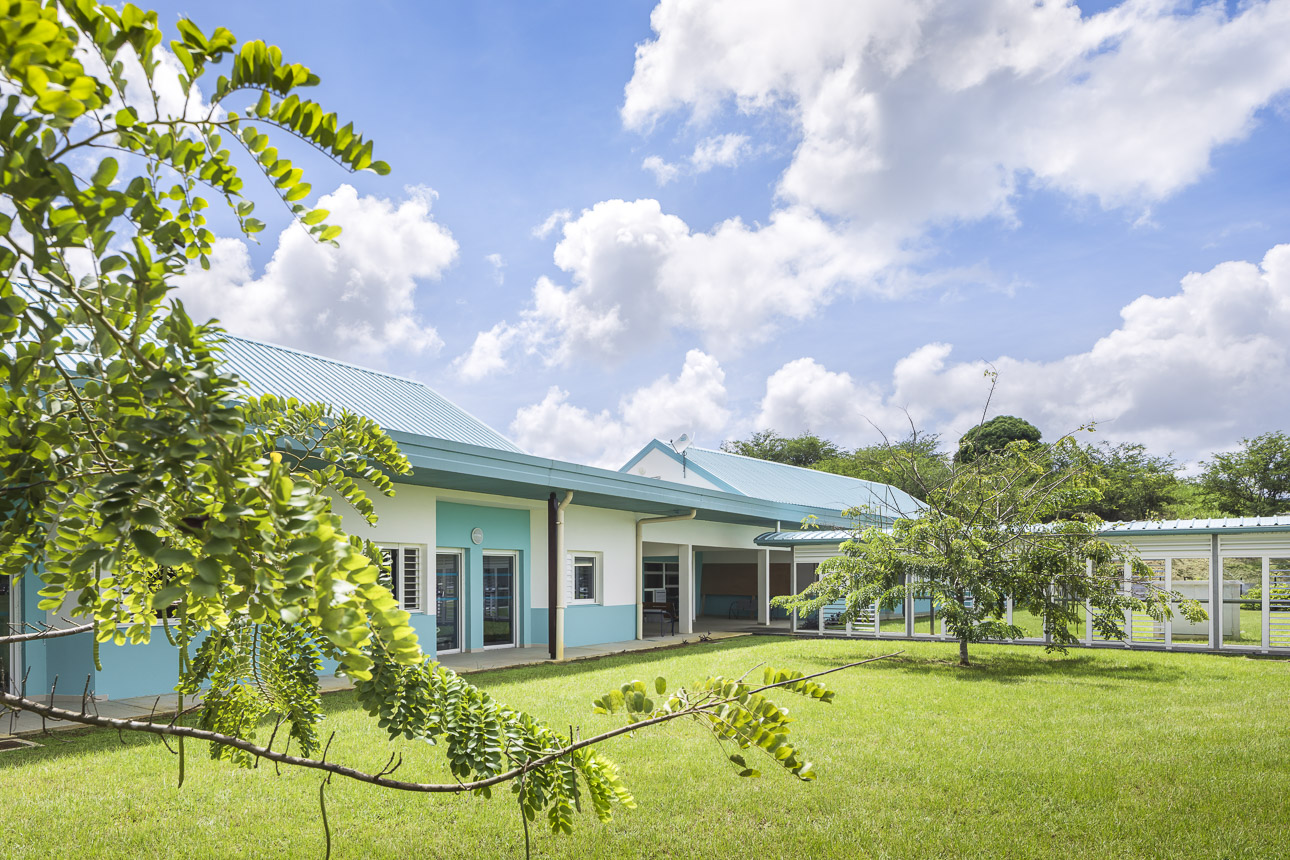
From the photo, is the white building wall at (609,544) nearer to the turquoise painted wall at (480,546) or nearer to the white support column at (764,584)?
the turquoise painted wall at (480,546)

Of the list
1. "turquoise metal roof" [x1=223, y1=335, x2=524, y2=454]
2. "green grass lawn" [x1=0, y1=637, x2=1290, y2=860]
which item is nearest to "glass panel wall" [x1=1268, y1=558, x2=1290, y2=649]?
"green grass lawn" [x1=0, y1=637, x2=1290, y2=860]

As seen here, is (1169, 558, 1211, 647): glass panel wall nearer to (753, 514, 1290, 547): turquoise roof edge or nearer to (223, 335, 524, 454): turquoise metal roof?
(753, 514, 1290, 547): turquoise roof edge

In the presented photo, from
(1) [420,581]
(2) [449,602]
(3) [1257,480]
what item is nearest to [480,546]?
(2) [449,602]

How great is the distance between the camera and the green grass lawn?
5.19 meters

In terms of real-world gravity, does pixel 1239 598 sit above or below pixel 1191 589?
below

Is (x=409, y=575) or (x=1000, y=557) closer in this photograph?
(x=1000, y=557)

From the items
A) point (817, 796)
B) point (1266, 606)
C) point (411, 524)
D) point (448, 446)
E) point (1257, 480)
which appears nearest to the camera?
point (817, 796)

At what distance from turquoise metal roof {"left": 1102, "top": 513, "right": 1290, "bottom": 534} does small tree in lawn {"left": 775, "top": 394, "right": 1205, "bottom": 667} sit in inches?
88.5

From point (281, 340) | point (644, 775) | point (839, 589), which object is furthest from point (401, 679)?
point (281, 340)

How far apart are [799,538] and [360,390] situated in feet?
36.0

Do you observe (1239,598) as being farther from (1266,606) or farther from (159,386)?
(159,386)

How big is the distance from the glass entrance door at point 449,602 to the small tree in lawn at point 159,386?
1271cm

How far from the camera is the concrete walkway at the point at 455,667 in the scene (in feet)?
28.3

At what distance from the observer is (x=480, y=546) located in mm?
15148
